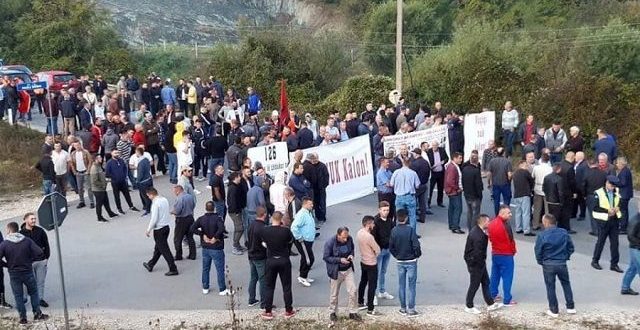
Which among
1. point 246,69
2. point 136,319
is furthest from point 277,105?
point 136,319

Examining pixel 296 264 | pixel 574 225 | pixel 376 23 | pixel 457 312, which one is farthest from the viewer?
pixel 376 23

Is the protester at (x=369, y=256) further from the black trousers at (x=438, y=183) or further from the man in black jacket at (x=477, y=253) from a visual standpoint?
the black trousers at (x=438, y=183)

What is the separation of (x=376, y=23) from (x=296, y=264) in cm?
4572

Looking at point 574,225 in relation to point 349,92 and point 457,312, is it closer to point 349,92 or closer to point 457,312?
point 457,312

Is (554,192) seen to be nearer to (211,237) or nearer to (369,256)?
(369,256)

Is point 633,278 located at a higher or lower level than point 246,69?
lower

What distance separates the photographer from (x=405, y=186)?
15773 millimetres

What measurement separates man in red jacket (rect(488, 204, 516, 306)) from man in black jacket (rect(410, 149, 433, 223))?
4.55m

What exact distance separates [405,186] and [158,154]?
8.45m

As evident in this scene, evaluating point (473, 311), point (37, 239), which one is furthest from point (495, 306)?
point (37, 239)

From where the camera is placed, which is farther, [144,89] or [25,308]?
[144,89]

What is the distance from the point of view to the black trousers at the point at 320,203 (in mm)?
16983

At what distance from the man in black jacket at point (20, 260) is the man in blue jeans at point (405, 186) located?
21.6 ft

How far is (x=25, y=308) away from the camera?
501 inches
